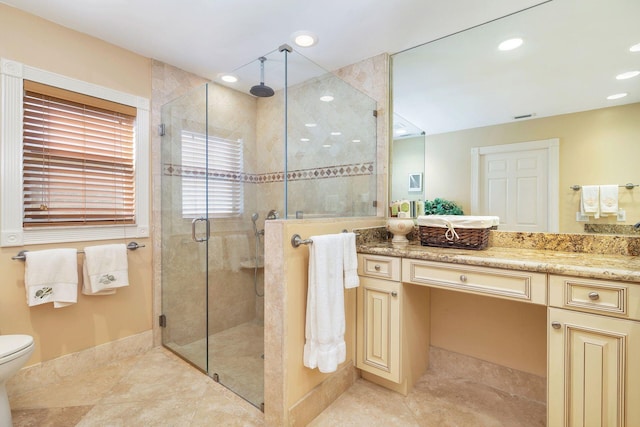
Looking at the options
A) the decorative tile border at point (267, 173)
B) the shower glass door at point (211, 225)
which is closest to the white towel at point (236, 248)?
the shower glass door at point (211, 225)

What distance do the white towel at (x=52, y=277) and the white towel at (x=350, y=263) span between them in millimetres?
1715

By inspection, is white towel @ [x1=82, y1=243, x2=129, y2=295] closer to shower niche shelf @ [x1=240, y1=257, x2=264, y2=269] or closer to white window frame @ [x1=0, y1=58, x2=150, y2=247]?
white window frame @ [x1=0, y1=58, x2=150, y2=247]

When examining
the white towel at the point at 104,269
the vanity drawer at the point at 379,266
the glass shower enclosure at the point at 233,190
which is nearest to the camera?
the vanity drawer at the point at 379,266

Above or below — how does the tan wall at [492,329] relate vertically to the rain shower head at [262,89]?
below

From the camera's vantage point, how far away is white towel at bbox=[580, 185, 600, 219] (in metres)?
1.52

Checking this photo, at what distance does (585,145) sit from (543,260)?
2.42 feet

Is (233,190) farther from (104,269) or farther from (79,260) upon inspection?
(79,260)

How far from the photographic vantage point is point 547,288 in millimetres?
1216

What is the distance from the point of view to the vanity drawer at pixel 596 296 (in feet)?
3.46

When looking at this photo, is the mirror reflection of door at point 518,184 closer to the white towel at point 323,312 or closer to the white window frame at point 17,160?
the white towel at point 323,312

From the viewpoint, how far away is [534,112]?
1683 mm

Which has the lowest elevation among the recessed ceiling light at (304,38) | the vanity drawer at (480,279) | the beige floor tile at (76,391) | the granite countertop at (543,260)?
the beige floor tile at (76,391)

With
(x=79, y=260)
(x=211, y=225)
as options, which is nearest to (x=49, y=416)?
(x=79, y=260)

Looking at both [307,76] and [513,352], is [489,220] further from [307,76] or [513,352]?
[307,76]
